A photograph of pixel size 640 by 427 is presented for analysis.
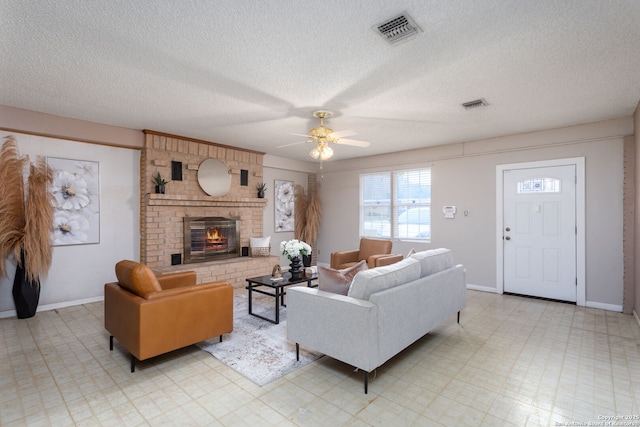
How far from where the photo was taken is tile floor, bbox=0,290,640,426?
205 cm

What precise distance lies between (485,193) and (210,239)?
484 centimetres

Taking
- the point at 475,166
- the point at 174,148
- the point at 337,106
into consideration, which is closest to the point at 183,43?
the point at 337,106

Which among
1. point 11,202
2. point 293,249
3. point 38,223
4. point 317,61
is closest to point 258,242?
point 293,249

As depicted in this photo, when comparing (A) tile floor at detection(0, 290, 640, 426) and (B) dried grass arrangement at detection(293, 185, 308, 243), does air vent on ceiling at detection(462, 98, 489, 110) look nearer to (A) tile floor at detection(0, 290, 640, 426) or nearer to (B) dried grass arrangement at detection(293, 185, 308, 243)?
(A) tile floor at detection(0, 290, 640, 426)

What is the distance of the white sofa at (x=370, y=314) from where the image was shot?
230 cm

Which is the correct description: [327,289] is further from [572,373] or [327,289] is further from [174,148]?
[174,148]

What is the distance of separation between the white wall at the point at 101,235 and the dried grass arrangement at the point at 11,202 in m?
0.19

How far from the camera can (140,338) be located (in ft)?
8.13

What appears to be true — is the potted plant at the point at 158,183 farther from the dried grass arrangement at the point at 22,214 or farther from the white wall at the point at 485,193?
the white wall at the point at 485,193

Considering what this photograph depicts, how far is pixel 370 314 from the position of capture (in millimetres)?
2271

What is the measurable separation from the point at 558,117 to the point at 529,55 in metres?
2.15

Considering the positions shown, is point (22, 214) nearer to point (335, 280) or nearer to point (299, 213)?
point (335, 280)

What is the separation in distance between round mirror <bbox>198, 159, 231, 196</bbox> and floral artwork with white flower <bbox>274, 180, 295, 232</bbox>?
4.74 ft

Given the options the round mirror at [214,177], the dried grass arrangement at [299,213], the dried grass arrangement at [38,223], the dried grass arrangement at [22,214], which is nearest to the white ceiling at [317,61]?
the dried grass arrangement at [22,214]
